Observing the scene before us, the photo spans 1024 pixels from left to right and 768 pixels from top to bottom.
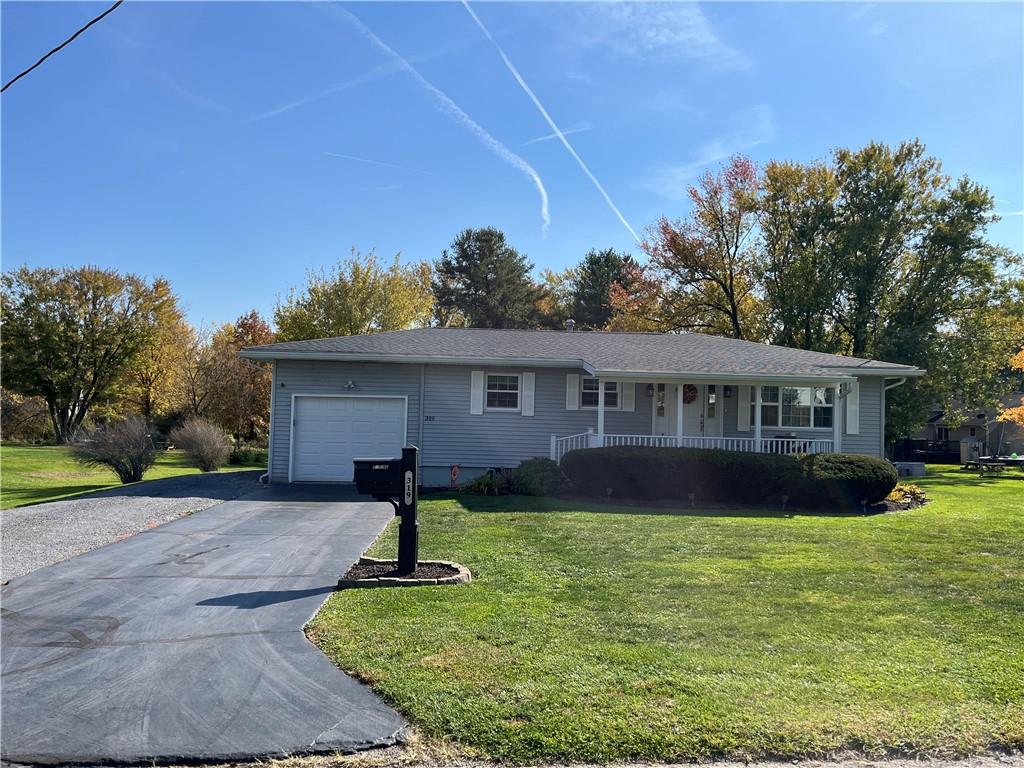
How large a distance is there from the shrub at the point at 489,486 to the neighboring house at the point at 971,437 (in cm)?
3139

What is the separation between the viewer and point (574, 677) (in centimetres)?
466

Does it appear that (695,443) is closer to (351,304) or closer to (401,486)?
(401,486)

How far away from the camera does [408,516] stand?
7457 mm

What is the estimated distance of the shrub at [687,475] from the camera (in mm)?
14250

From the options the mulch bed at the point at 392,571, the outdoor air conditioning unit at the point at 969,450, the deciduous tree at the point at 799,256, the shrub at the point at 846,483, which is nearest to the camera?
the mulch bed at the point at 392,571

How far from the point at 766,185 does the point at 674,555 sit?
2833 centimetres

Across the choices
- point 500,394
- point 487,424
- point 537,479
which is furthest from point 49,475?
point 537,479

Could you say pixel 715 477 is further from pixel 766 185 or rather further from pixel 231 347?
pixel 231 347

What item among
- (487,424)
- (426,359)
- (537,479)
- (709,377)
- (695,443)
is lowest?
(537,479)

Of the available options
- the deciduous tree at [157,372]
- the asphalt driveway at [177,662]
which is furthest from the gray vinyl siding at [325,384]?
the deciduous tree at [157,372]

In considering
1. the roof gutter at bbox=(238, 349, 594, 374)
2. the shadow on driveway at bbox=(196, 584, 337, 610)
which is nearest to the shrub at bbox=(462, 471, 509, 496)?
the roof gutter at bbox=(238, 349, 594, 374)

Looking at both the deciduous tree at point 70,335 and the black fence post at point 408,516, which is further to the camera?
the deciduous tree at point 70,335

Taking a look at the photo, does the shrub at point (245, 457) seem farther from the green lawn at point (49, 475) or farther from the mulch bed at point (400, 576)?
the mulch bed at point (400, 576)

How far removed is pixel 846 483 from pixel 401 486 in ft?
32.1
